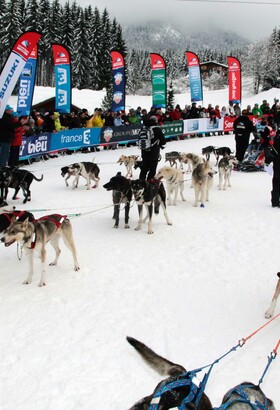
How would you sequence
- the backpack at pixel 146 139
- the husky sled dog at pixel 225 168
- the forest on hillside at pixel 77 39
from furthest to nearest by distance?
the forest on hillside at pixel 77 39 < the husky sled dog at pixel 225 168 < the backpack at pixel 146 139

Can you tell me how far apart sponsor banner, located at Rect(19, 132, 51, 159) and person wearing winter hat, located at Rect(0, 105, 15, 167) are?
2.91m

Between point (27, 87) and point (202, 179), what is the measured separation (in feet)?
27.7

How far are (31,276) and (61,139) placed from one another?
996 centimetres

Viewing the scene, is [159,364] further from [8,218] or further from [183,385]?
[8,218]

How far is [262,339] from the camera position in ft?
11.1

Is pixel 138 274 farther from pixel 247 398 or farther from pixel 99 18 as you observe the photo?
pixel 99 18

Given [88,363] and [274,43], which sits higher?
[274,43]

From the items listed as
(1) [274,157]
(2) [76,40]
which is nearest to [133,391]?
(1) [274,157]

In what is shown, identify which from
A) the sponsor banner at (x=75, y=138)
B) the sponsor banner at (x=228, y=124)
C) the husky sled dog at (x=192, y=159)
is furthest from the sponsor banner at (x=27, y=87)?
the sponsor banner at (x=228, y=124)

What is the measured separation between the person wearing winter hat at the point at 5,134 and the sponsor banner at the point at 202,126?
11.9m

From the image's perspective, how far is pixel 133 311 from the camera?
12.5ft

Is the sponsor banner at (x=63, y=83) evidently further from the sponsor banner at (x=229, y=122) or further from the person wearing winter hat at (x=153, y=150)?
the sponsor banner at (x=229, y=122)

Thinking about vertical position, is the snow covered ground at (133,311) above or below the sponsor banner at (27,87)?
below

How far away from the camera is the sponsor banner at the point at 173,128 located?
18.0 metres
